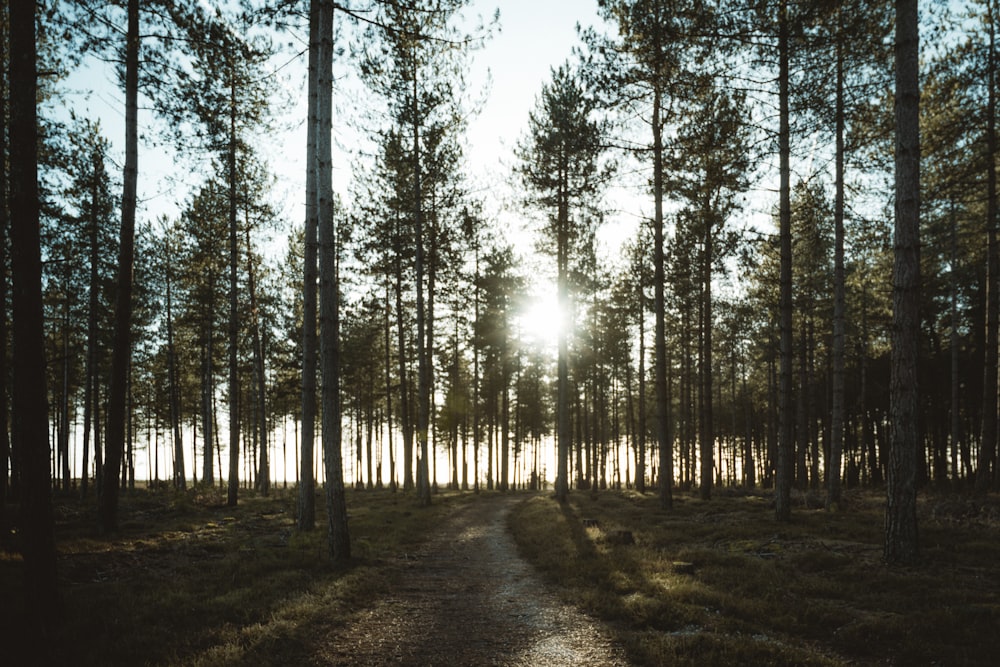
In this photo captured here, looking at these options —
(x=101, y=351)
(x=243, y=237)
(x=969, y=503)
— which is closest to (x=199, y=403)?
(x=101, y=351)

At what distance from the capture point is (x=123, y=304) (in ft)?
44.9

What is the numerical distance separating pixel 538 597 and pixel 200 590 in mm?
5095

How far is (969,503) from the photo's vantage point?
15102 mm

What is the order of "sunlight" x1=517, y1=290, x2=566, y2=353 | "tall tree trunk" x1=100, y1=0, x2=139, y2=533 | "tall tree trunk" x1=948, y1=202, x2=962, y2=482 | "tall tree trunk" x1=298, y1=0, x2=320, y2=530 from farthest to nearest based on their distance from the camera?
"sunlight" x1=517, y1=290, x2=566, y2=353, "tall tree trunk" x1=948, y1=202, x2=962, y2=482, "tall tree trunk" x1=100, y1=0, x2=139, y2=533, "tall tree trunk" x1=298, y1=0, x2=320, y2=530

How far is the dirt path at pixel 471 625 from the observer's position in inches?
238

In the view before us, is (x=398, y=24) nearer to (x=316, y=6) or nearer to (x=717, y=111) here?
(x=316, y=6)

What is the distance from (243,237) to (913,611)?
23340mm

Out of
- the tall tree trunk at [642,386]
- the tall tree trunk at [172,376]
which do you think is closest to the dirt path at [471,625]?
the tall tree trunk at [642,386]

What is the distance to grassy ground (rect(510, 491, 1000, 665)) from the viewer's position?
226 inches

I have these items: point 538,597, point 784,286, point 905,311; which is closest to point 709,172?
point 784,286

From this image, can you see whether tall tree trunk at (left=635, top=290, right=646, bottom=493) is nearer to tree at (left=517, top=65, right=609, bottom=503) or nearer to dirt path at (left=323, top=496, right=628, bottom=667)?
tree at (left=517, top=65, right=609, bottom=503)

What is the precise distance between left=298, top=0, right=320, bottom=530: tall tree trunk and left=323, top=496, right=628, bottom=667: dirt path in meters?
4.54

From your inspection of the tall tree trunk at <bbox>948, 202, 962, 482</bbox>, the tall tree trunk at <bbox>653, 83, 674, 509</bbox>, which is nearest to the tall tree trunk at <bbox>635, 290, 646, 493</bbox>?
the tall tree trunk at <bbox>653, 83, 674, 509</bbox>

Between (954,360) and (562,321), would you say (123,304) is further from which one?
(954,360)
